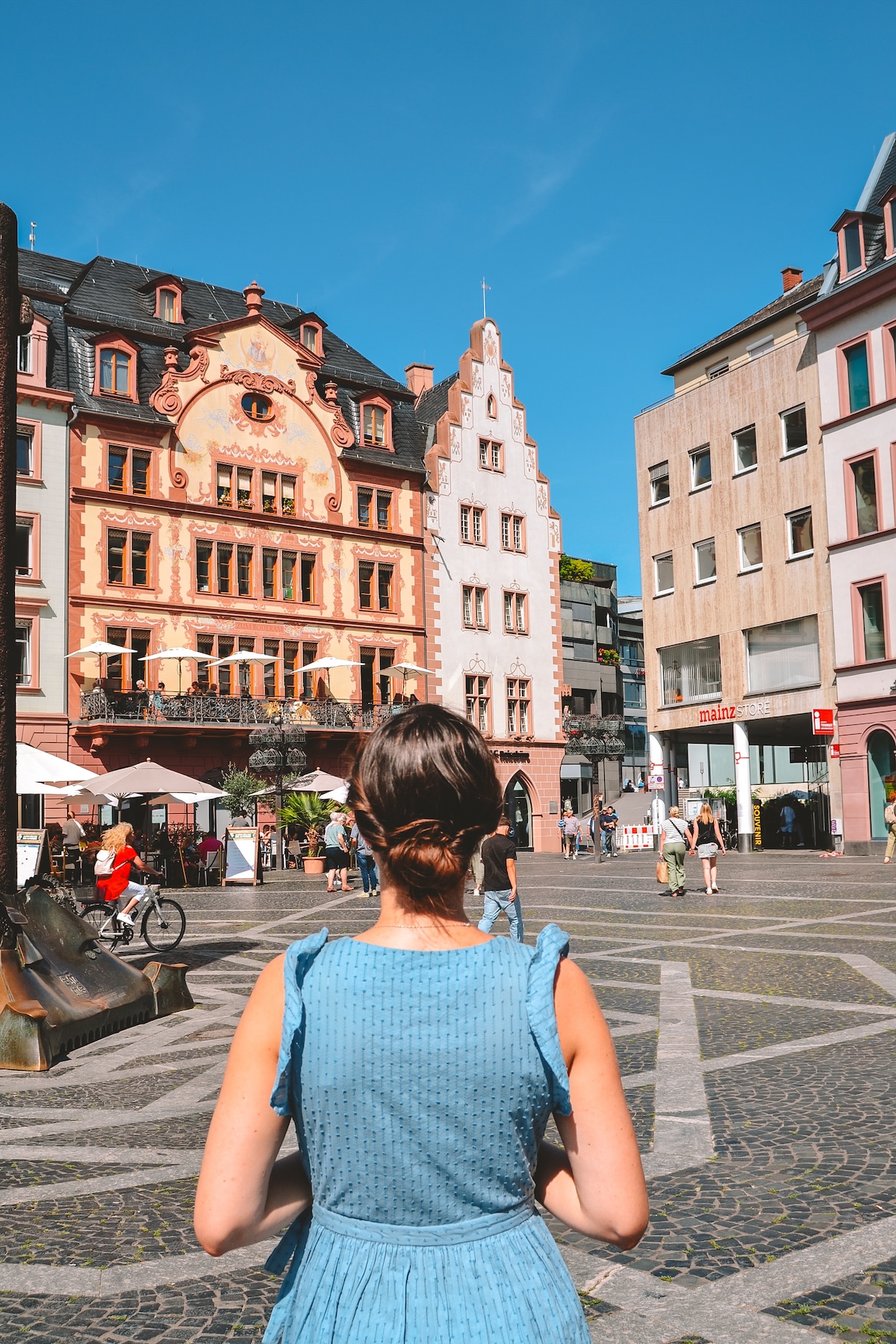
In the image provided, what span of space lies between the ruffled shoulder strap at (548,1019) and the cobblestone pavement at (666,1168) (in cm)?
256

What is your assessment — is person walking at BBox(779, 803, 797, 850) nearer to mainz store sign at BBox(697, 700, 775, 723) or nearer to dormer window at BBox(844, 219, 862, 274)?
mainz store sign at BBox(697, 700, 775, 723)

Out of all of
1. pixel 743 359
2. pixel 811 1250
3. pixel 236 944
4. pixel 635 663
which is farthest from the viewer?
pixel 635 663

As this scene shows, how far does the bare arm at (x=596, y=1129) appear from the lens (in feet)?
6.04

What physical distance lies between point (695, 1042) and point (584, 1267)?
4.10 metres

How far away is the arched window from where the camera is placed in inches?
1319

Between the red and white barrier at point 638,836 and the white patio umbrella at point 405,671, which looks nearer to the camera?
the white patio umbrella at point 405,671

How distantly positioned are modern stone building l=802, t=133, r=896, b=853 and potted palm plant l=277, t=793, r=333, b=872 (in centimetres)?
1414

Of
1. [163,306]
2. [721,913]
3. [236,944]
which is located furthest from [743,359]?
[236,944]

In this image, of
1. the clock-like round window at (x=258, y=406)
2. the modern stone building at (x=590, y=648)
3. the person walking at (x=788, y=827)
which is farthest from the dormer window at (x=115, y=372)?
the modern stone building at (x=590, y=648)

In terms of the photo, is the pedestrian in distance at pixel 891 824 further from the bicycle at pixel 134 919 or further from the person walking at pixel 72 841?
the person walking at pixel 72 841

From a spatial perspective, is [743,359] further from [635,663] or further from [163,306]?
[635,663]

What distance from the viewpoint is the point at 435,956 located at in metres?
1.87

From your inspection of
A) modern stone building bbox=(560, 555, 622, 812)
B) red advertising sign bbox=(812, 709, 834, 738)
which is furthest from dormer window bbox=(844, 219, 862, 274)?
modern stone building bbox=(560, 555, 622, 812)

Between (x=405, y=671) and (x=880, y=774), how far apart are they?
14.6 meters
